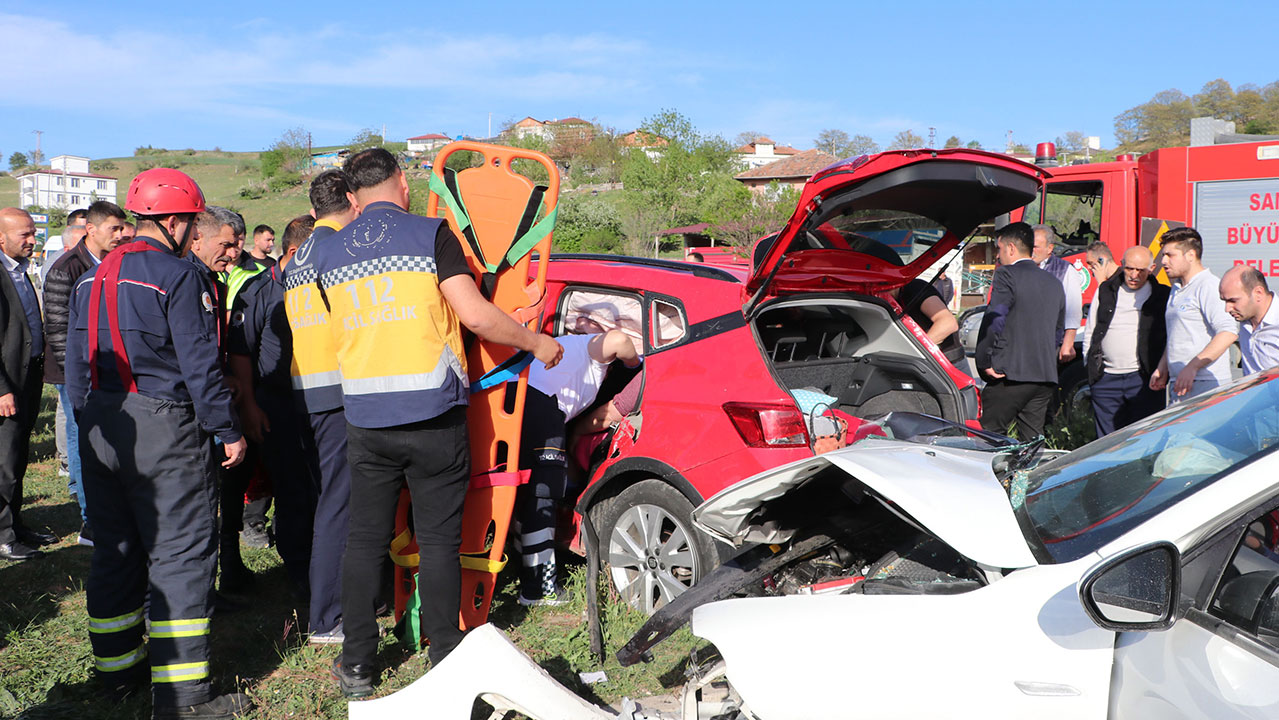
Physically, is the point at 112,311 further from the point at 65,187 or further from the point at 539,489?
the point at 65,187

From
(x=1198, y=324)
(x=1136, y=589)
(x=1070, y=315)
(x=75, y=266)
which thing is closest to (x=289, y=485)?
(x=75, y=266)

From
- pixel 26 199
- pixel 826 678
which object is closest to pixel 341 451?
pixel 826 678

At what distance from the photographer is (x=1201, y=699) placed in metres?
1.83

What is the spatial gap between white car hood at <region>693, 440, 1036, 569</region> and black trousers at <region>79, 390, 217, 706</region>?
74.7 inches

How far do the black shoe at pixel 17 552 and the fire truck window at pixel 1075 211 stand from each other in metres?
9.44

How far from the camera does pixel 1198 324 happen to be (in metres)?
5.73

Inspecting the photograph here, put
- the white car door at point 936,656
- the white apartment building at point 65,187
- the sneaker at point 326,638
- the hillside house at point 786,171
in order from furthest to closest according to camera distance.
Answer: the white apartment building at point 65,187
the hillside house at point 786,171
the sneaker at point 326,638
the white car door at point 936,656

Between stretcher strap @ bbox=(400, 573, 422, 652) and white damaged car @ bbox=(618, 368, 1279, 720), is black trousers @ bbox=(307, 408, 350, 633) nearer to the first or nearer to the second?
stretcher strap @ bbox=(400, 573, 422, 652)

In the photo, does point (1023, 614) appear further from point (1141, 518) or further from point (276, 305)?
point (276, 305)

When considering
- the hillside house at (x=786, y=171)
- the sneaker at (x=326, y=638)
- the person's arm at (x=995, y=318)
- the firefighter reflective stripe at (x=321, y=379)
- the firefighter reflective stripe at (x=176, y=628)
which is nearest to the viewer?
the firefighter reflective stripe at (x=176, y=628)

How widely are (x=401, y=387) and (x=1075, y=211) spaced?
886 centimetres

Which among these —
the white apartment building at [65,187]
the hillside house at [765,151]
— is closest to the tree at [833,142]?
the hillside house at [765,151]

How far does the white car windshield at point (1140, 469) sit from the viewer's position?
6.86ft

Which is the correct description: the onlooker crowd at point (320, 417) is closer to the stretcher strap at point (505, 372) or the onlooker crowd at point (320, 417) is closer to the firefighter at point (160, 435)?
the firefighter at point (160, 435)
